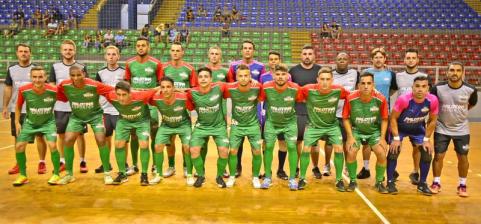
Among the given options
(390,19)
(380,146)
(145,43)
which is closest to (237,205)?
(380,146)

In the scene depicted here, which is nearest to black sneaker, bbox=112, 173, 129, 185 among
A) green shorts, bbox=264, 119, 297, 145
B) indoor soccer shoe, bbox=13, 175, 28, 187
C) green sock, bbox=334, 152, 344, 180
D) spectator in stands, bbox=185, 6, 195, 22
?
indoor soccer shoe, bbox=13, 175, 28, 187

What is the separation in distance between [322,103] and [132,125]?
2.62m

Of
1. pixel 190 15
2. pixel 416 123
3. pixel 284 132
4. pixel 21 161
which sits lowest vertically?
pixel 21 161

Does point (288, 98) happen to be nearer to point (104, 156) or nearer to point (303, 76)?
point (303, 76)

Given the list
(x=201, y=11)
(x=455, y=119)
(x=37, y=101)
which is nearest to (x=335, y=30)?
(x=201, y=11)

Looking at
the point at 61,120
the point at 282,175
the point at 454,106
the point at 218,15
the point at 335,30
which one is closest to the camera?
the point at 454,106

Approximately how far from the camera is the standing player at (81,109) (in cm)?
594

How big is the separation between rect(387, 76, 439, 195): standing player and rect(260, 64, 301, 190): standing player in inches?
49.9

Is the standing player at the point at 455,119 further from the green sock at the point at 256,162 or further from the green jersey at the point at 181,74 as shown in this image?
the green jersey at the point at 181,74

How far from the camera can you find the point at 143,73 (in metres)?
6.36

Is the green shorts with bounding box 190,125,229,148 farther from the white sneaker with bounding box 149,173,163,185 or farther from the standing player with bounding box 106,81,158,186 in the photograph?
the white sneaker with bounding box 149,173,163,185

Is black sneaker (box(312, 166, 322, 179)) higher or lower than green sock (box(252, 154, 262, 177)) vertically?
lower

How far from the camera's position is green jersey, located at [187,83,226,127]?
19.3 feet

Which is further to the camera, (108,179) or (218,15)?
(218,15)
